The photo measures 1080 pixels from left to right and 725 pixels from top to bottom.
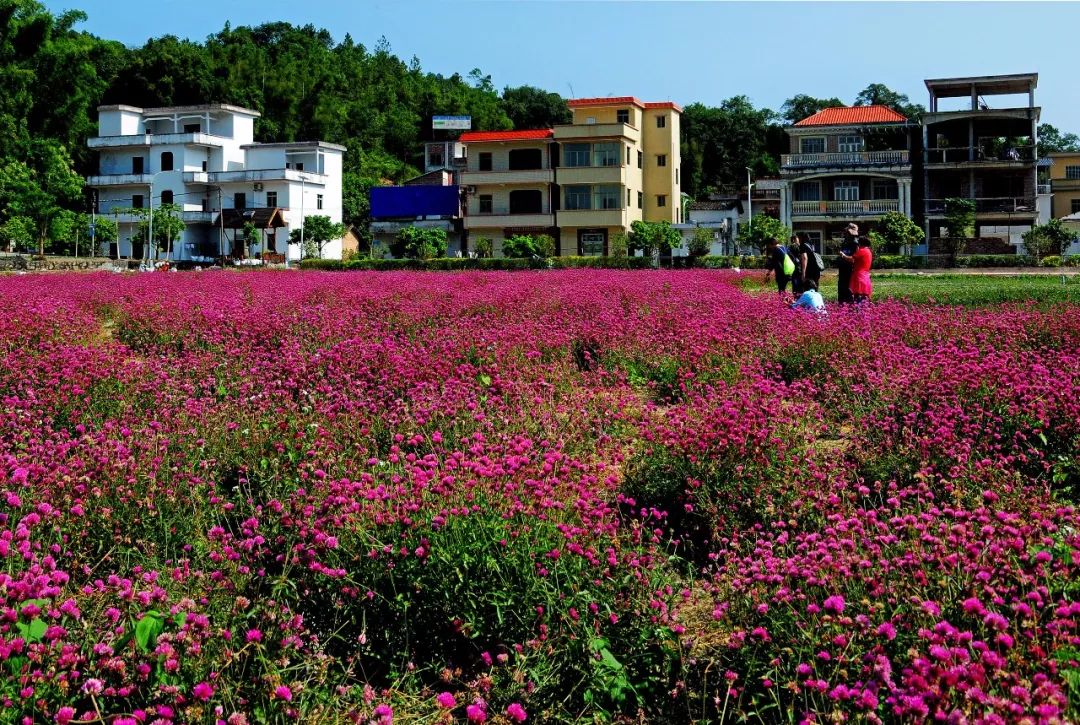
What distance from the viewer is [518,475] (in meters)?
4.54

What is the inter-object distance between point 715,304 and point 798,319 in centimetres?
285

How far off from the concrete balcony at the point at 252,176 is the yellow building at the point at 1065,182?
4860 centimetres

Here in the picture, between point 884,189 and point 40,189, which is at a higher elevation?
point 40,189

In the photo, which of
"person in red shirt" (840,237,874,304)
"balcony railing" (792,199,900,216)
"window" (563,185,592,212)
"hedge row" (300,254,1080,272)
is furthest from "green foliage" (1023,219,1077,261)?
"person in red shirt" (840,237,874,304)

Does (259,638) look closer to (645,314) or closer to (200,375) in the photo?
(200,375)

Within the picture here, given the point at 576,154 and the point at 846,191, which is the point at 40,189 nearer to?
the point at 576,154

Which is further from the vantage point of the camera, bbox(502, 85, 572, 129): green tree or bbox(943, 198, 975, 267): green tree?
bbox(502, 85, 572, 129): green tree

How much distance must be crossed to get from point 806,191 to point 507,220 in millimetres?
17521

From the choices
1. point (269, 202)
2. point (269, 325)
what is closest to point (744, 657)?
point (269, 325)

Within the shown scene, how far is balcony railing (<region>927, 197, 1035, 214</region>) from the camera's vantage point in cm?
5638

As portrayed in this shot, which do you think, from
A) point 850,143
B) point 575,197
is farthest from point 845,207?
point 575,197

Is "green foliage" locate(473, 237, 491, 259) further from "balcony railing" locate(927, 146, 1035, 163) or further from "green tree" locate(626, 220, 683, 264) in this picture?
"balcony railing" locate(927, 146, 1035, 163)

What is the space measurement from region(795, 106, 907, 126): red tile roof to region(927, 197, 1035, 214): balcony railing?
18.5ft

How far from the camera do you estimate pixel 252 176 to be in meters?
74.9
